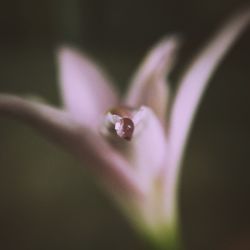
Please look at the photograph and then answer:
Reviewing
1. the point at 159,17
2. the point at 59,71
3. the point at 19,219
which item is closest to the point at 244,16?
the point at 159,17

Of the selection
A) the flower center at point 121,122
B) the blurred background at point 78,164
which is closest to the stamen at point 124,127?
the flower center at point 121,122

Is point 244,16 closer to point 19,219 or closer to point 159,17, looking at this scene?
point 159,17

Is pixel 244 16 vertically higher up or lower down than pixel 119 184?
higher up

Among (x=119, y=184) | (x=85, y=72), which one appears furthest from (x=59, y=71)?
(x=119, y=184)

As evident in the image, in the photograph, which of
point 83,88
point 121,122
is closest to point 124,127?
point 121,122

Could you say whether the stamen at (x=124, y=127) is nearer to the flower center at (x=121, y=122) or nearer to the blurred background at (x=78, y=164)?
the flower center at (x=121, y=122)

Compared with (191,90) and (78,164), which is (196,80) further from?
(78,164)
